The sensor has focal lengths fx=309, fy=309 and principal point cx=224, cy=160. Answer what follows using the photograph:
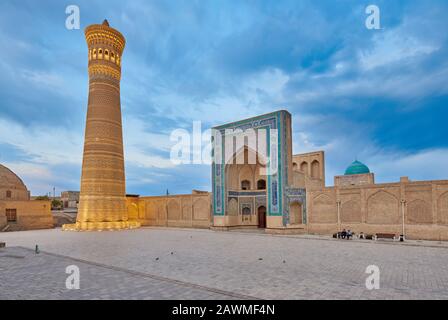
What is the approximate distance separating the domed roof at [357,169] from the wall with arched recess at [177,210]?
41.4 feet

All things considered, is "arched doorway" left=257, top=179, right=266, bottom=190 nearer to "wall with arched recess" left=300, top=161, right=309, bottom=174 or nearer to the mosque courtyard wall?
"wall with arched recess" left=300, top=161, right=309, bottom=174

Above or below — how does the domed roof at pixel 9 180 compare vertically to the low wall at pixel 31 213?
above

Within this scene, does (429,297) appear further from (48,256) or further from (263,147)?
(263,147)

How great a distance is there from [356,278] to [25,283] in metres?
6.91

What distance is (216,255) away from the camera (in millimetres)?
10062

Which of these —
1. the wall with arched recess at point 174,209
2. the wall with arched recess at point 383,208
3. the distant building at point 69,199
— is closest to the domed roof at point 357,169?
the wall with arched recess at point 383,208

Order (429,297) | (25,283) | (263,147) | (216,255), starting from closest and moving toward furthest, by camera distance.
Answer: (429,297) → (25,283) → (216,255) → (263,147)

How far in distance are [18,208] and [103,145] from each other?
874 centimetres

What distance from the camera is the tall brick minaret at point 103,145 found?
73.9 feet

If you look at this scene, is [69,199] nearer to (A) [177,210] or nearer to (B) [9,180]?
(B) [9,180]

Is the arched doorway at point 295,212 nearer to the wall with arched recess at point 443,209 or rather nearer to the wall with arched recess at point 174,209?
the wall with arched recess at point 443,209

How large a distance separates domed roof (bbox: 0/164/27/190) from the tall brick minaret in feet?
26.8

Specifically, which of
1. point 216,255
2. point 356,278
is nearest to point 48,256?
point 216,255

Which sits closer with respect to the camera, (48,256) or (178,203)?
(48,256)
